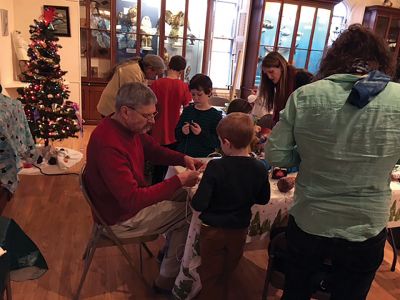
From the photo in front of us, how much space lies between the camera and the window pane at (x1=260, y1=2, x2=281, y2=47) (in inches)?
229

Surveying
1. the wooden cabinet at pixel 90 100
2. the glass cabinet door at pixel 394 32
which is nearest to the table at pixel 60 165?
the wooden cabinet at pixel 90 100

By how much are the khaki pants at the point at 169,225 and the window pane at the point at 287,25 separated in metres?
5.12

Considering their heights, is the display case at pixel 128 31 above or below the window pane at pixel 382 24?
below

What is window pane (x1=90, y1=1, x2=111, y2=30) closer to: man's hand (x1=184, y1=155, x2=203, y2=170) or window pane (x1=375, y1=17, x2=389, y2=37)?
man's hand (x1=184, y1=155, x2=203, y2=170)

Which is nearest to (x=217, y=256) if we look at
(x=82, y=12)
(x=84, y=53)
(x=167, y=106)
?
(x=167, y=106)

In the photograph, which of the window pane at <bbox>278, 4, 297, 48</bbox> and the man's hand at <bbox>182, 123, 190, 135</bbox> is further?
the window pane at <bbox>278, 4, 297, 48</bbox>

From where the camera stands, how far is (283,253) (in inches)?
60.2

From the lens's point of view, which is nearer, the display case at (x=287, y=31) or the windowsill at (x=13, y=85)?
the windowsill at (x=13, y=85)

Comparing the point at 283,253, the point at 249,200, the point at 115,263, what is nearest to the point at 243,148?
the point at 249,200

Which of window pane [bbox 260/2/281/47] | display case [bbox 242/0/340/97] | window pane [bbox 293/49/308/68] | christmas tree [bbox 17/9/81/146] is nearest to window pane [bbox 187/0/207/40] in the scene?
display case [bbox 242/0/340/97]

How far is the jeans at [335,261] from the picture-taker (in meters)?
1.18

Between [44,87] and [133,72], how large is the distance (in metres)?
1.18

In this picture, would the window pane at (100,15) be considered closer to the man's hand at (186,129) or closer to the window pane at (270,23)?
the window pane at (270,23)

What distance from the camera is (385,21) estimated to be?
6.38 meters
